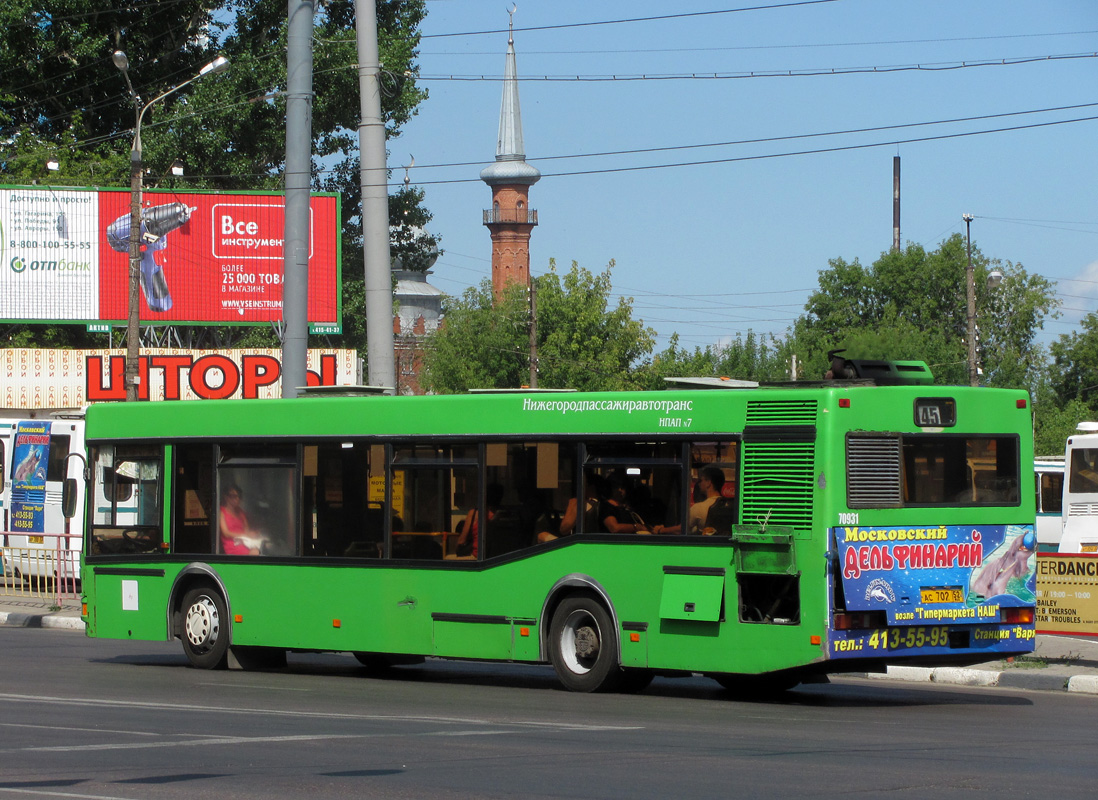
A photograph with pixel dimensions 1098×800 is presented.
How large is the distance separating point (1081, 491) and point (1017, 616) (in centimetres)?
1629

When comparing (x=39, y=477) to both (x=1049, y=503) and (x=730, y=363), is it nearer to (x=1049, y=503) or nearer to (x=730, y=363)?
(x=1049, y=503)

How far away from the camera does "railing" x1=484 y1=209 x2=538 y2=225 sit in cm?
12538

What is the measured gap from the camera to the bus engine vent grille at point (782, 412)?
12.5 m

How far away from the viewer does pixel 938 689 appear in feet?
50.0

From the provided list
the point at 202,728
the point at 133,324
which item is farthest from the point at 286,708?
the point at 133,324

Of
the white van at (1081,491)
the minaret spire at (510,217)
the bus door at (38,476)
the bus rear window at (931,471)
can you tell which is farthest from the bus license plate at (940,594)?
the minaret spire at (510,217)

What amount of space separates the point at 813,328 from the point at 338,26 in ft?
184

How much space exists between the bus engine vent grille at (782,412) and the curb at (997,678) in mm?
4224

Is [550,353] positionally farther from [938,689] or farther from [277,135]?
[938,689]

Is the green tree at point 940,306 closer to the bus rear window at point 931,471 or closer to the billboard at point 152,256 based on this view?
the billboard at point 152,256

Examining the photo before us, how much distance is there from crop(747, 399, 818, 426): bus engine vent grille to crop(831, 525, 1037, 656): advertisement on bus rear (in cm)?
93

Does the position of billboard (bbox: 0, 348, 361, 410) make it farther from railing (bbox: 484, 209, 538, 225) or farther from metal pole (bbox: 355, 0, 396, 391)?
railing (bbox: 484, 209, 538, 225)

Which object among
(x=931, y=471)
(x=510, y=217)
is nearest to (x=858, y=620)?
(x=931, y=471)

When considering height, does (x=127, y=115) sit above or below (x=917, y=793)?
above
